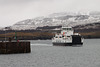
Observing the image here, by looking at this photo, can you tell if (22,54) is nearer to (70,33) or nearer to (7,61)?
(7,61)

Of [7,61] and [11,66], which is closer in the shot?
[11,66]

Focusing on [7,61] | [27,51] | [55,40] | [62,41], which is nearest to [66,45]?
[62,41]

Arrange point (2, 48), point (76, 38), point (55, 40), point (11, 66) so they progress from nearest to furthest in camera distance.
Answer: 1. point (11, 66)
2. point (2, 48)
3. point (76, 38)
4. point (55, 40)

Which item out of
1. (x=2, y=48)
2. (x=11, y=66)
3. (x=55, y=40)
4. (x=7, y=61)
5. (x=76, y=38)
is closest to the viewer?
(x=11, y=66)

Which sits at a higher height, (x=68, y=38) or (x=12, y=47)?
(x=68, y=38)

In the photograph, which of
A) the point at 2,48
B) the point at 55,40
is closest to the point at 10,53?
the point at 2,48

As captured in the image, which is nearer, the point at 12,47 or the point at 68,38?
the point at 12,47

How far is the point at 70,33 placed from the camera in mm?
147875

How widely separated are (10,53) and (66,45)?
55.4 meters

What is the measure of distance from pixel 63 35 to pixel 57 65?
251ft

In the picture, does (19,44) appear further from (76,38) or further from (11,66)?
(76,38)

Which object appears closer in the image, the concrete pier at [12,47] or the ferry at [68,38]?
the concrete pier at [12,47]

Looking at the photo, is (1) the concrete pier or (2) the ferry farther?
(2) the ferry

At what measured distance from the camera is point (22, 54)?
94.4 metres
